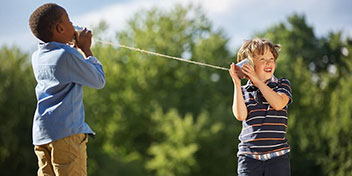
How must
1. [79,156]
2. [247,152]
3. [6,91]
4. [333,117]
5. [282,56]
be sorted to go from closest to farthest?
1. [79,156]
2. [247,152]
3. [6,91]
4. [333,117]
5. [282,56]

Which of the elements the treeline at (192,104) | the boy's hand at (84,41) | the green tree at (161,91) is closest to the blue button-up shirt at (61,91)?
the boy's hand at (84,41)

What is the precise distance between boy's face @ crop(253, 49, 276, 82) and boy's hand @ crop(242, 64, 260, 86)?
114mm

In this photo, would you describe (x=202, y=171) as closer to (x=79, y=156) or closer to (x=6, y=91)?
(x=6, y=91)

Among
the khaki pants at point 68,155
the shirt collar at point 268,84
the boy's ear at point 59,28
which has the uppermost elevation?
the boy's ear at point 59,28

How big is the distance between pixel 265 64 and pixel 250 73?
17 centimetres

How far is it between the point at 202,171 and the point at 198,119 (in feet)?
8.75

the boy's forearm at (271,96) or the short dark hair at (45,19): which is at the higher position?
the short dark hair at (45,19)

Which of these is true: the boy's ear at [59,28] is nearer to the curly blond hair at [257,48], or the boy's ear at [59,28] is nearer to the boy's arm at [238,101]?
the boy's arm at [238,101]

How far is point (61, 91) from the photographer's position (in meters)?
2.93

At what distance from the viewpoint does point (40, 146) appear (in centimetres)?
298

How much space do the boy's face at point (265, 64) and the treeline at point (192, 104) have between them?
786 inches

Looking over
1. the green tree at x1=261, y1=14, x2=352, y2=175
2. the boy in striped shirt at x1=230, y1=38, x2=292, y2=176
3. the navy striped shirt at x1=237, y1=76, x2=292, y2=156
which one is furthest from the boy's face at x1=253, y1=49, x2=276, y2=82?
the green tree at x1=261, y1=14, x2=352, y2=175

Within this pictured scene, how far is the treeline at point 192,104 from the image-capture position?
24531 millimetres

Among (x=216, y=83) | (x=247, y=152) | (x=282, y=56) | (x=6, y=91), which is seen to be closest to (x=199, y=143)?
(x=216, y=83)
